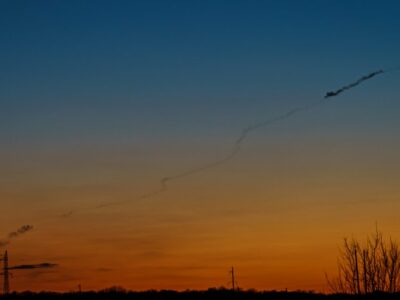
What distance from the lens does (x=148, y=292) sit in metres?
61.2

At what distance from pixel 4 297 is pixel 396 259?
4858 centimetres

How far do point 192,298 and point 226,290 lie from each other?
5294mm

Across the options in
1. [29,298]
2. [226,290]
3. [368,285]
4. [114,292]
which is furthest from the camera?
[368,285]

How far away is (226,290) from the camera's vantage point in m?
64.0

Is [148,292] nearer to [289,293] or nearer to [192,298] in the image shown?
[192,298]

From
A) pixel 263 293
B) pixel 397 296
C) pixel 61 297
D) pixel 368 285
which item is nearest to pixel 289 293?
pixel 263 293

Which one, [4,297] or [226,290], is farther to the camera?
[226,290]

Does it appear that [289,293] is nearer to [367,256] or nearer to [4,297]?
[4,297]

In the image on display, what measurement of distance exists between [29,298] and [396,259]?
4791cm

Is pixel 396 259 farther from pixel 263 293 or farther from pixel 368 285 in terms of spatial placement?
pixel 263 293

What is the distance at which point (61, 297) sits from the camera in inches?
2221

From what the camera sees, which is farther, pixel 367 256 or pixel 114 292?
pixel 367 256

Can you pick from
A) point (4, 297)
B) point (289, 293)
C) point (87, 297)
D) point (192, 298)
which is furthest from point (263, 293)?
point (4, 297)

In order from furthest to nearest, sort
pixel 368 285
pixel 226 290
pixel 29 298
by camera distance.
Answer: pixel 368 285
pixel 226 290
pixel 29 298
